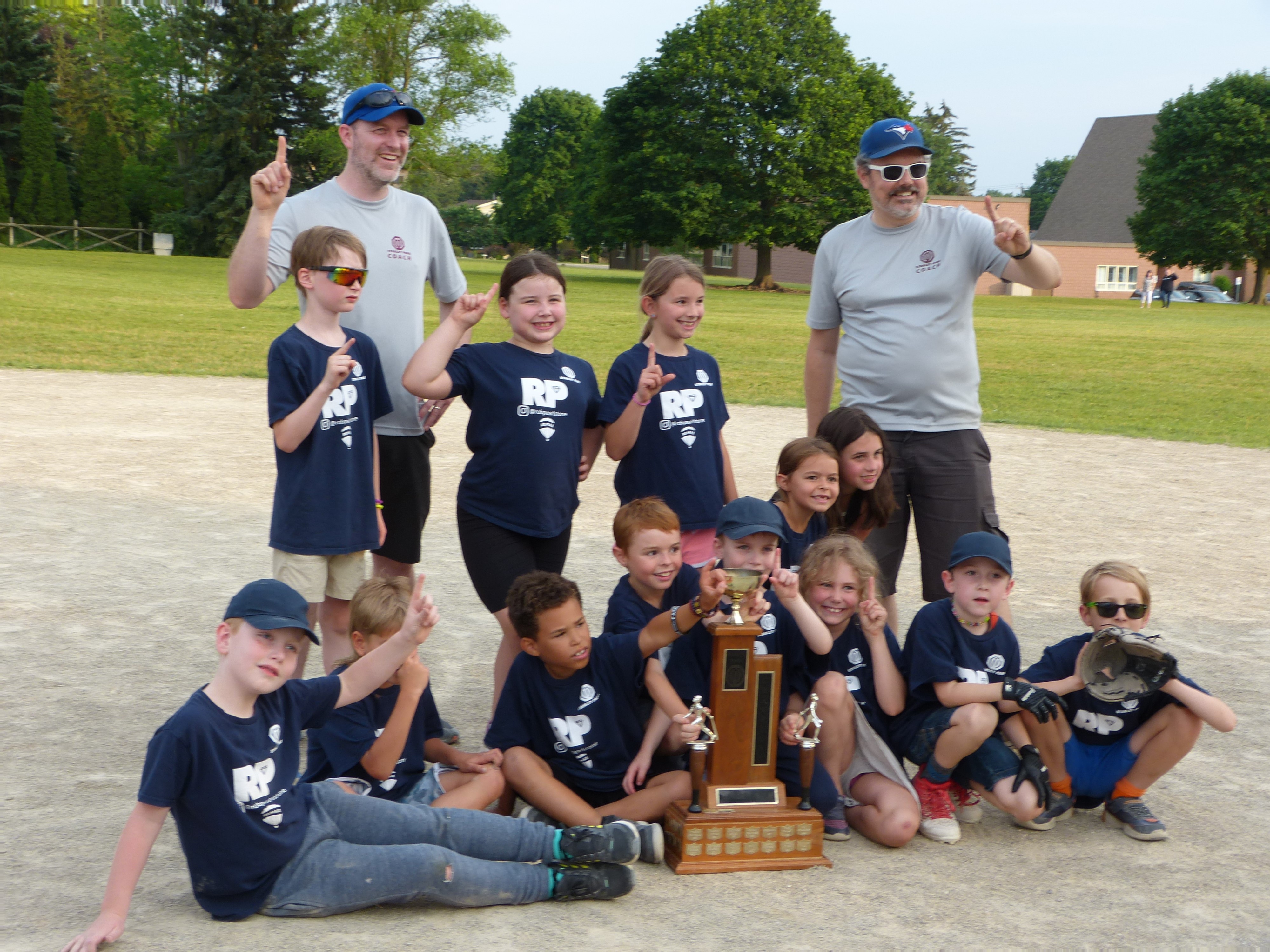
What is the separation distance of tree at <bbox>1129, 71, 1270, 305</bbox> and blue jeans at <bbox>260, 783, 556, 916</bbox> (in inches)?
2233

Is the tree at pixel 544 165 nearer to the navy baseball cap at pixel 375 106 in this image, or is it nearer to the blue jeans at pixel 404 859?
the navy baseball cap at pixel 375 106

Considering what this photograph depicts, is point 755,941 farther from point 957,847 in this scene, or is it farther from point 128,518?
point 128,518

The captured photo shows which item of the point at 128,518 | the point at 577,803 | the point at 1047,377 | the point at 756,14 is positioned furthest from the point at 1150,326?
the point at 577,803

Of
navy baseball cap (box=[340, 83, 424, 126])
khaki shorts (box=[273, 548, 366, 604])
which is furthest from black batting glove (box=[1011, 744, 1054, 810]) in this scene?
navy baseball cap (box=[340, 83, 424, 126])

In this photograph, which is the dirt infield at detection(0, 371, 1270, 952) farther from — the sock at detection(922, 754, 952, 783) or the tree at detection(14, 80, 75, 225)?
the tree at detection(14, 80, 75, 225)

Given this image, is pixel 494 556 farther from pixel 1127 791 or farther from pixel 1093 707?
pixel 1127 791

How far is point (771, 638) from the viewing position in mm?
4094

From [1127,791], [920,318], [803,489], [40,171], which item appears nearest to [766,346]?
[920,318]

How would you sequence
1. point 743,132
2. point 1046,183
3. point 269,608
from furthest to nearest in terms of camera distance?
point 1046,183 → point 743,132 → point 269,608

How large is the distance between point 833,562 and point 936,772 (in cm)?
80

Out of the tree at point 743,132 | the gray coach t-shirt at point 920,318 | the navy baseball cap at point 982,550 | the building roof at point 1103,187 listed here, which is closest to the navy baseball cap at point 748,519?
the navy baseball cap at point 982,550

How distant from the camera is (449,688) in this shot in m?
5.29

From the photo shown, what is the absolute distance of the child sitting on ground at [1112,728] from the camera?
397 cm

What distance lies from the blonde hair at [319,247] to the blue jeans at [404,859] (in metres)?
1.89
